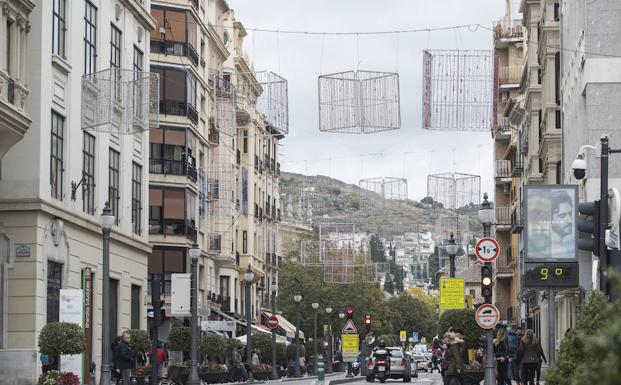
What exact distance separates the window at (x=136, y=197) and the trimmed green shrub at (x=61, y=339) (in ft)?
56.6

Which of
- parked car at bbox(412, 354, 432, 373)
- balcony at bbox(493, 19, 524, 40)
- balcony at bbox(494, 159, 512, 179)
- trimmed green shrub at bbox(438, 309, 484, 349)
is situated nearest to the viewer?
trimmed green shrub at bbox(438, 309, 484, 349)

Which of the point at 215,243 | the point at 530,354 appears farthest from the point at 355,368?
the point at 530,354

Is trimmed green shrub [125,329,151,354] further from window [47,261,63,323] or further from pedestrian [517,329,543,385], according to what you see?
pedestrian [517,329,543,385]

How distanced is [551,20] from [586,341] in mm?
57685

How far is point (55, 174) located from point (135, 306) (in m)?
12.2

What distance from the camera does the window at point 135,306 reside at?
48.6m

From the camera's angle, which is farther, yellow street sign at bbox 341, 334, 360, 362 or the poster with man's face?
yellow street sign at bbox 341, 334, 360, 362

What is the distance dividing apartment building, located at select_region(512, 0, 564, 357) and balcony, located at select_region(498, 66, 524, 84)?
514 inches

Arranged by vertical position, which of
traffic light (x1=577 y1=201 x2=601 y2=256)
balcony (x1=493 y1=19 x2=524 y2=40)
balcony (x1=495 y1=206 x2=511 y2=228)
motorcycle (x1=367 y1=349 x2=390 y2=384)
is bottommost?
motorcycle (x1=367 y1=349 x2=390 y2=384)

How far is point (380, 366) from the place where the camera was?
5625 cm

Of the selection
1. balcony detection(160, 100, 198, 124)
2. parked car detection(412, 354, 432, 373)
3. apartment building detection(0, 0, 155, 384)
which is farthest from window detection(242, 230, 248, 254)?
apartment building detection(0, 0, 155, 384)

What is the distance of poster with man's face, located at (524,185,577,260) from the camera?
2697 centimetres

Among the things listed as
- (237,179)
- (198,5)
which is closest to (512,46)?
(237,179)

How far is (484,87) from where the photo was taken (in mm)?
36844
